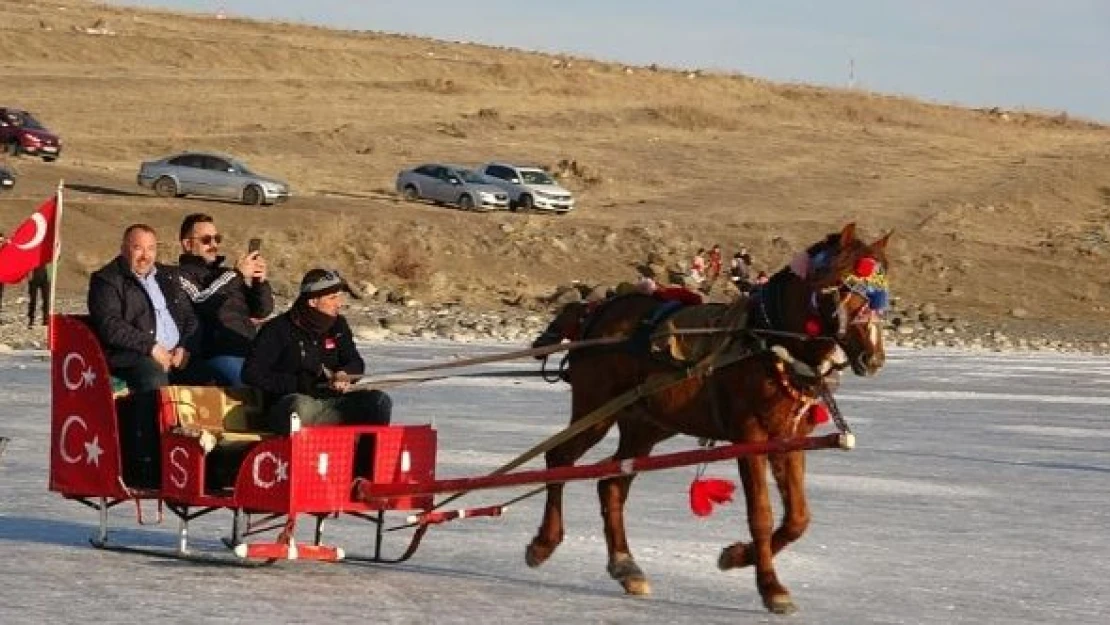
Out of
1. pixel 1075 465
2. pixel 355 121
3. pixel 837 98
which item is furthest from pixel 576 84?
pixel 1075 465

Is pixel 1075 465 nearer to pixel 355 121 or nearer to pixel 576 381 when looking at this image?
pixel 576 381

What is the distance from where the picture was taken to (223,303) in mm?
13203

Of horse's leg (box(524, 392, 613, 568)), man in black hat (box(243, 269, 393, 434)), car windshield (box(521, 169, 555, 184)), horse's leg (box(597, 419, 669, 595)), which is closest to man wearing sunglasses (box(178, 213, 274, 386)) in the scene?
man in black hat (box(243, 269, 393, 434))

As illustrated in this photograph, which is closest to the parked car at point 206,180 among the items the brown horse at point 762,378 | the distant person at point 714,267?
the distant person at point 714,267

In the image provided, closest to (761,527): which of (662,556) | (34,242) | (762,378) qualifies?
(762,378)

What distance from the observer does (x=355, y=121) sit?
7812cm

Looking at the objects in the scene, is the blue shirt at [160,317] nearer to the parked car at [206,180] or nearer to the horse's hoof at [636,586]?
the horse's hoof at [636,586]

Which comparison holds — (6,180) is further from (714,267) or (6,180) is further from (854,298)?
(854,298)

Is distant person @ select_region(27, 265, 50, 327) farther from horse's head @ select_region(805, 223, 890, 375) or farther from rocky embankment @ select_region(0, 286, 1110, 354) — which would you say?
horse's head @ select_region(805, 223, 890, 375)

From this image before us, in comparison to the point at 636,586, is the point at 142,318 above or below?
above

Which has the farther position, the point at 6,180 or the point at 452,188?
the point at 452,188

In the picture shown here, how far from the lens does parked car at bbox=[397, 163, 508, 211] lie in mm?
60594

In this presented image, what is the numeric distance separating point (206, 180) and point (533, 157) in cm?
2026

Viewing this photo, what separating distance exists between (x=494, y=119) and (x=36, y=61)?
15915 mm
